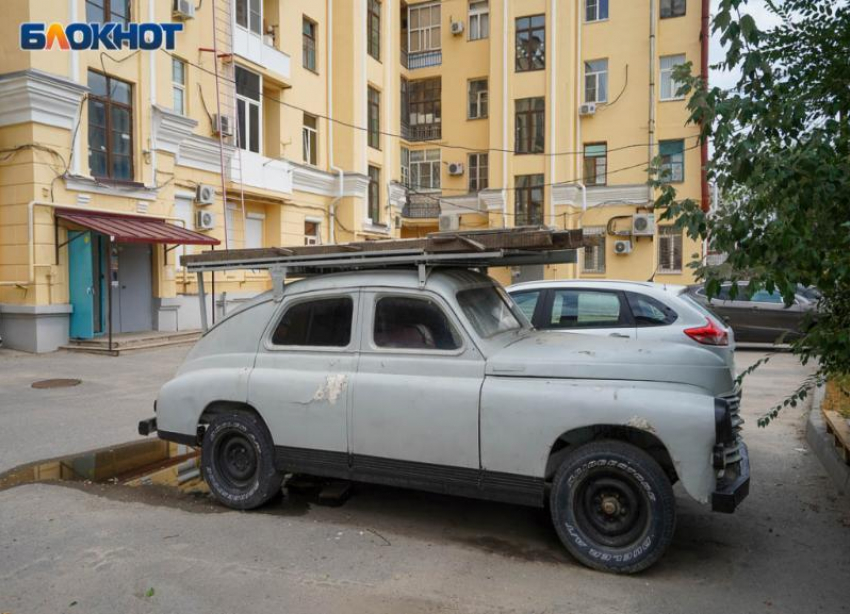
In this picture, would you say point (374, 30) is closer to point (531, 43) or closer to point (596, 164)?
point (531, 43)

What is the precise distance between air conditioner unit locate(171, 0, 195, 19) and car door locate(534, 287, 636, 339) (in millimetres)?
14440

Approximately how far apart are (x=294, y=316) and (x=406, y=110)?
2907cm

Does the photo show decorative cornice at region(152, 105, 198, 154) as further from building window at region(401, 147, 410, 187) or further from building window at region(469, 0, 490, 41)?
building window at region(469, 0, 490, 41)

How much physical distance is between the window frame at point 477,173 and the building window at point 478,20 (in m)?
5.56

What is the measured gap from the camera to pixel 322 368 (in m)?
4.94

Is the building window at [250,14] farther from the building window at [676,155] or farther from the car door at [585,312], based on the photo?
the building window at [676,155]

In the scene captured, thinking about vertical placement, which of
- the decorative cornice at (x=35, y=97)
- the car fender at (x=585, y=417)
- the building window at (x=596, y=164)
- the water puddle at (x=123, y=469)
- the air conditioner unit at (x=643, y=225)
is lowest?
the water puddle at (x=123, y=469)

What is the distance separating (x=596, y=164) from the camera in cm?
2836

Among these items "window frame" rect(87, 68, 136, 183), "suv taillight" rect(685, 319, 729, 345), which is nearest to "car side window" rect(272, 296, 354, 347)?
"suv taillight" rect(685, 319, 729, 345)

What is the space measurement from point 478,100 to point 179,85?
16.6 metres

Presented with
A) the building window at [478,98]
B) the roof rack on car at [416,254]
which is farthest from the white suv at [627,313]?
the building window at [478,98]

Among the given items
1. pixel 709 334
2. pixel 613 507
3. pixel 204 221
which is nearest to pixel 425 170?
pixel 204 221

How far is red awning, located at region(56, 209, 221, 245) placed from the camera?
46.1 ft

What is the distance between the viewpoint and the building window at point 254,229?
69.7ft
